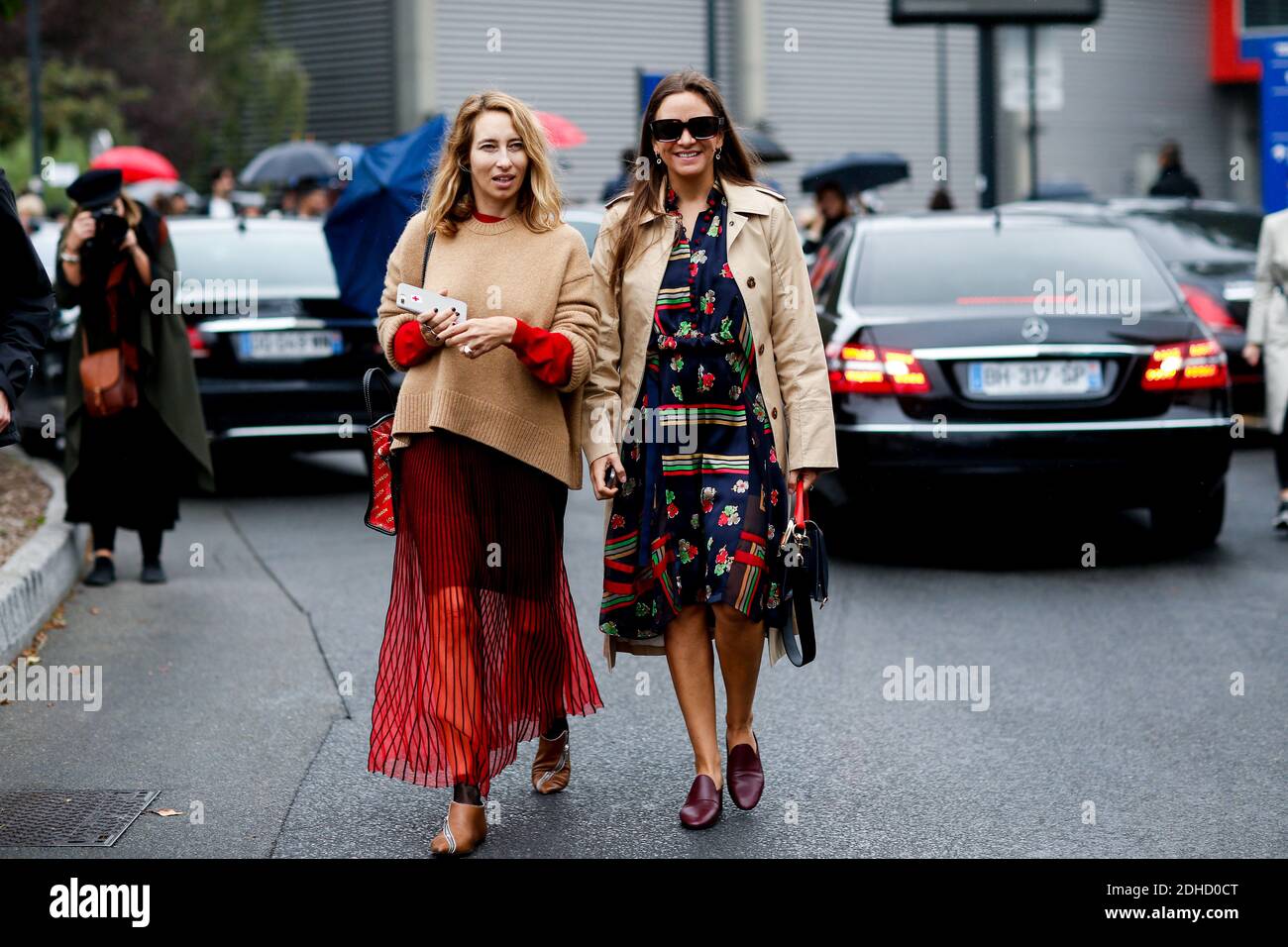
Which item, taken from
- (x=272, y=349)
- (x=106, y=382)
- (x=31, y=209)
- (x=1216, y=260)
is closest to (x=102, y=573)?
(x=106, y=382)

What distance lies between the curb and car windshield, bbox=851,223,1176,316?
3.67 metres

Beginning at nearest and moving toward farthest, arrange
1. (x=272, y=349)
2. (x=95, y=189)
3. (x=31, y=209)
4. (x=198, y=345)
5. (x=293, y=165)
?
1. (x=95, y=189)
2. (x=198, y=345)
3. (x=272, y=349)
4. (x=31, y=209)
5. (x=293, y=165)

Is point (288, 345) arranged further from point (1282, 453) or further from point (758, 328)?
point (758, 328)

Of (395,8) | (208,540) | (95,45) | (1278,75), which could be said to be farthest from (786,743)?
(95,45)

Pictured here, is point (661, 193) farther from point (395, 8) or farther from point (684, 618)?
point (395, 8)

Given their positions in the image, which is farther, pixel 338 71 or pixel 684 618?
pixel 338 71

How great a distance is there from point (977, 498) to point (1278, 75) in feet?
34.3

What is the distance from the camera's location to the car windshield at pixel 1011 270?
863cm

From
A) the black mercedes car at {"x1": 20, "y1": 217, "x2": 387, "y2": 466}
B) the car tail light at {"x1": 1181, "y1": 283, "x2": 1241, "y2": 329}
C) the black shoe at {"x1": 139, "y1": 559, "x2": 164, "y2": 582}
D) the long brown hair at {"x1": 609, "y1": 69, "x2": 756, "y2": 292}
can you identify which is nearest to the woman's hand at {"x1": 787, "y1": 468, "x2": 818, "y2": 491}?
the long brown hair at {"x1": 609, "y1": 69, "x2": 756, "y2": 292}

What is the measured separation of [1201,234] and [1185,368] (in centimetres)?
517

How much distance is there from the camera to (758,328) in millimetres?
4820

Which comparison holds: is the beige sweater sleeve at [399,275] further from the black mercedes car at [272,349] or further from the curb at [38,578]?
the black mercedes car at [272,349]

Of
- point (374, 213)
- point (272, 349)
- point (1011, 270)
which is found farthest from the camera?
point (272, 349)
